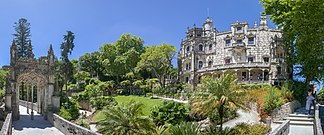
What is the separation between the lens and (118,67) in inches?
2210

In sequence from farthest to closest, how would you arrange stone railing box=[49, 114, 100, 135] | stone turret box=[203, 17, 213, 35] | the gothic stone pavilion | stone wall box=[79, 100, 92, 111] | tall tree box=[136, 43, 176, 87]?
1. stone turret box=[203, 17, 213, 35]
2. tall tree box=[136, 43, 176, 87]
3. stone wall box=[79, 100, 92, 111]
4. the gothic stone pavilion
5. stone railing box=[49, 114, 100, 135]

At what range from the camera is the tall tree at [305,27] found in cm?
2003

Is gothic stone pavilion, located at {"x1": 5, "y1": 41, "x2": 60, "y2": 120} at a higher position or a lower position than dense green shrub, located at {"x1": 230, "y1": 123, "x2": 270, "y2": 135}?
higher

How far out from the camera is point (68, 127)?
1644 cm

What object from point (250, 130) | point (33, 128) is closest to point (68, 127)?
point (33, 128)

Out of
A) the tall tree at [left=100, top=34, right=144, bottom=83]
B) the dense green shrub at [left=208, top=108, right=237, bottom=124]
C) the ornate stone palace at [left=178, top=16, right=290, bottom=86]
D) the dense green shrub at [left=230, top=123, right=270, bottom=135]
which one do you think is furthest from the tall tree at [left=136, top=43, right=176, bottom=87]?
the dense green shrub at [left=230, top=123, right=270, bottom=135]

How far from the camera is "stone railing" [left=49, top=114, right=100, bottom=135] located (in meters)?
13.7

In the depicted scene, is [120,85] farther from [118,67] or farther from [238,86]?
[238,86]

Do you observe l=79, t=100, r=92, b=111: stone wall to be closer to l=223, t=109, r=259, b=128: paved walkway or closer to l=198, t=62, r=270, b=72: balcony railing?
l=223, t=109, r=259, b=128: paved walkway

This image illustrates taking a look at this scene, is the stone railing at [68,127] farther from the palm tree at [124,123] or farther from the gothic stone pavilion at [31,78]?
the gothic stone pavilion at [31,78]

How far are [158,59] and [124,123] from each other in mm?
34425

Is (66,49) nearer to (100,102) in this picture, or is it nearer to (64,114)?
(100,102)

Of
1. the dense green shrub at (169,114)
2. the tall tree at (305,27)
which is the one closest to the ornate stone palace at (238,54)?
the tall tree at (305,27)

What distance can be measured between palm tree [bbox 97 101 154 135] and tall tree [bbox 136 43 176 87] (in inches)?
1315
